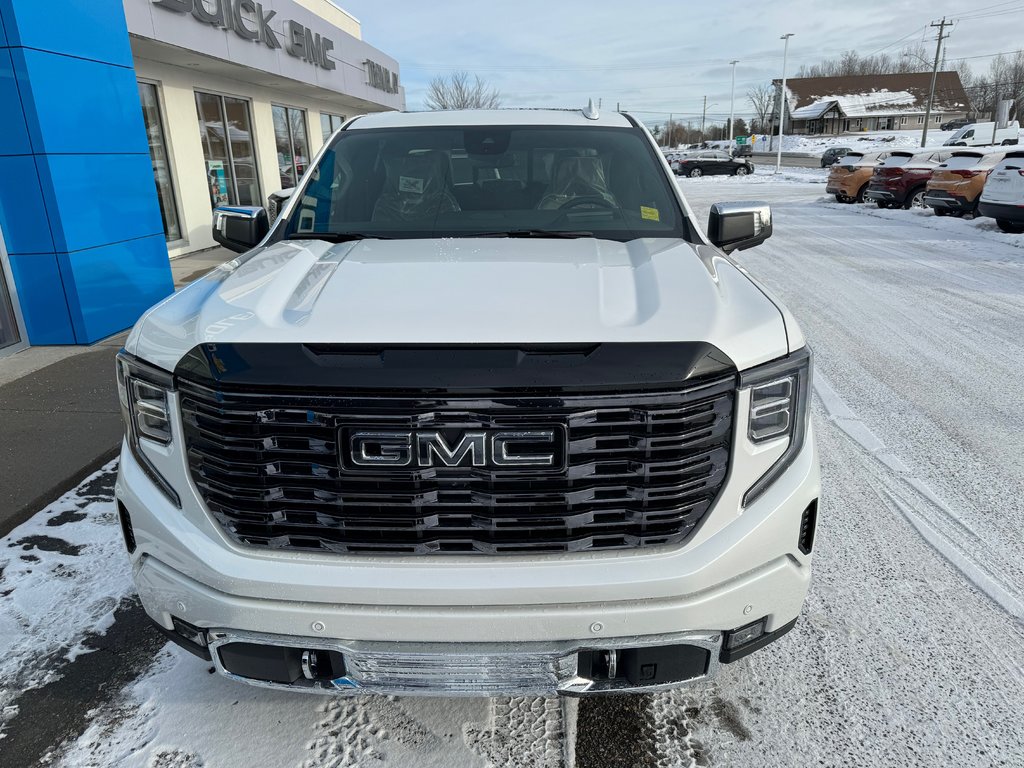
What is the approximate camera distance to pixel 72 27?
6.57m

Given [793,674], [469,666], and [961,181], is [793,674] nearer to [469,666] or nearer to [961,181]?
[469,666]

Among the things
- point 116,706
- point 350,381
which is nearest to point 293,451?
point 350,381

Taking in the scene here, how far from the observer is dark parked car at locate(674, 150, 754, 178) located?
42.2 metres

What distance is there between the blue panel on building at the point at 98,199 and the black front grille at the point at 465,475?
5712mm

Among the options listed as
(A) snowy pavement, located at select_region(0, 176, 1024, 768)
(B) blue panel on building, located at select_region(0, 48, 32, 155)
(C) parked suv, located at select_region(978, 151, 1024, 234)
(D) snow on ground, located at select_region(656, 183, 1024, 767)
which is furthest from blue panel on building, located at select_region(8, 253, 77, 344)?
(C) parked suv, located at select_region(978, 151, 1024, 234)

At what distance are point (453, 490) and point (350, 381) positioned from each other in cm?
37

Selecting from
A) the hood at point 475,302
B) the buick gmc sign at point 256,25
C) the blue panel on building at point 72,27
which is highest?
the buick gmc sign at point 256,25

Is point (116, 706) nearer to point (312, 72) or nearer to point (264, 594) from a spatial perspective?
point (264, 594)

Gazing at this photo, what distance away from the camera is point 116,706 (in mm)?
2424

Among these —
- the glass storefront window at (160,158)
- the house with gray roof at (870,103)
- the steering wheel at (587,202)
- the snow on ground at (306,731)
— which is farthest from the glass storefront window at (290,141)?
the house with gray roof at (870,103)

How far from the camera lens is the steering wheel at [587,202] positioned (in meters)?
3.18

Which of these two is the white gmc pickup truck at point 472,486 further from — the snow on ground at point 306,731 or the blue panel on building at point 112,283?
the blue panel on building at point 112,283

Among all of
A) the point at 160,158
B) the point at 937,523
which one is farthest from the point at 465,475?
the point at 160,158

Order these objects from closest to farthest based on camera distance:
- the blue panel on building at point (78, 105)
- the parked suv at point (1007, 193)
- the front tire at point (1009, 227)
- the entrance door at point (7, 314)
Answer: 1. the blue panel on building at point (78, 105)
2. the entrance door at point (7, 314)
3. the parked suv at point (1007, 193)
4. the front tire at point (1009, 227)
